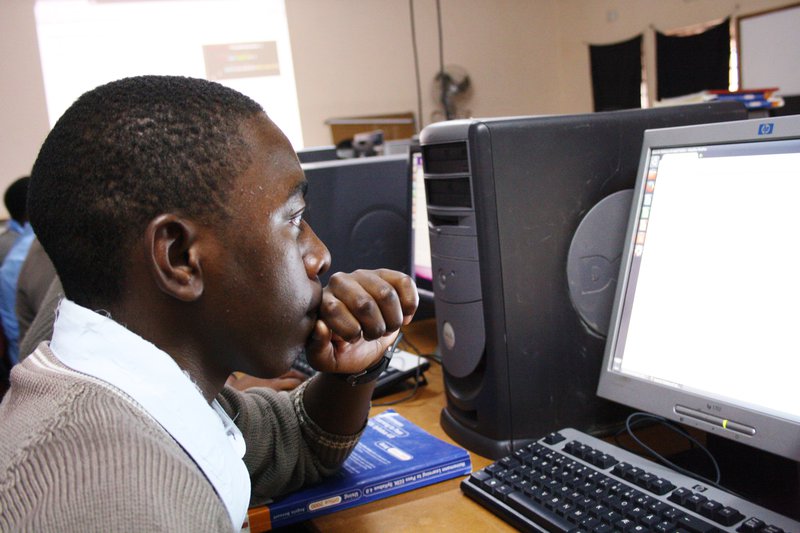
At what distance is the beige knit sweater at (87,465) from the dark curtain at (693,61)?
5805 millimetres

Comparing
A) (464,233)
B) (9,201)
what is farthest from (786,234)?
(9,201)

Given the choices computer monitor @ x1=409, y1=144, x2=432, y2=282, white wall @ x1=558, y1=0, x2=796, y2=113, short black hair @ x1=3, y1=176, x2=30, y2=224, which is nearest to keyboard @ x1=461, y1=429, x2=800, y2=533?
computer monitor @ x1=409, y1=144, x2=432, y2=282

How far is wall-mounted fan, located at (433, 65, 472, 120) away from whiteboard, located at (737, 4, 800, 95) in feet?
7.26

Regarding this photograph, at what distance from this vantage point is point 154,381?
23.0 inches

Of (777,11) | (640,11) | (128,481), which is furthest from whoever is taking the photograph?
(640,11)

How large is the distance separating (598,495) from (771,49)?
534 centimetres

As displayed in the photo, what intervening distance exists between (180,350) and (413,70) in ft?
19.5

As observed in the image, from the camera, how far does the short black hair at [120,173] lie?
61 cm

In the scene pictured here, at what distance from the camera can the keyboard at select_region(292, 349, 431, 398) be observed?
51.6 inches

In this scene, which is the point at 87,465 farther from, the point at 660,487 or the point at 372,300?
the point at 660,487

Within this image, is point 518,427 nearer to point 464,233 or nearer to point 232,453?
point 464,233

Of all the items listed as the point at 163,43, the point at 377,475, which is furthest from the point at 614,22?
the point at 377,475

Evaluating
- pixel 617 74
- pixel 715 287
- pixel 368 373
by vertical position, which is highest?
pixel 617 74

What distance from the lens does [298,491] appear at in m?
0.92
